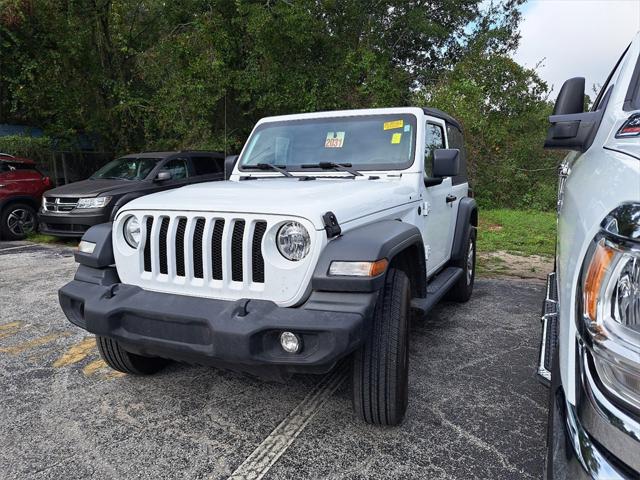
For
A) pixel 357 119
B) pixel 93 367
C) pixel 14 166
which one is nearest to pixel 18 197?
pixel 14 166

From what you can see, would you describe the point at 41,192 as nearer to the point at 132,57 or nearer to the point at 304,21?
→ the point at 132,57

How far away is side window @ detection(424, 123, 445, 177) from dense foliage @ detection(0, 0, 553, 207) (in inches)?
311

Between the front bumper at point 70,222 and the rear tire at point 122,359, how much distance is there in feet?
17.3

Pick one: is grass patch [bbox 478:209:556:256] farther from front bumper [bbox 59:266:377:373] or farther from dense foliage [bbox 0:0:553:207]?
front bumper [bbox 59:266:377:373]

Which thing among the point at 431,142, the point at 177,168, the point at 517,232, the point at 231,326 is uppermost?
the point at 431,142

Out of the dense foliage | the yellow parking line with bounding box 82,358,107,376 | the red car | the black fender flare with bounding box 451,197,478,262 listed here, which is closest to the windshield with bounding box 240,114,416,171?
the black fender flare with bounding box 451,197,478,262

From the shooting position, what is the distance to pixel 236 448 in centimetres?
243

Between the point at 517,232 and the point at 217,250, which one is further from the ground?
the point at 217,250

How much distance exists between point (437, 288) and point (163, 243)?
2033 mm

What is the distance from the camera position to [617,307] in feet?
3.88

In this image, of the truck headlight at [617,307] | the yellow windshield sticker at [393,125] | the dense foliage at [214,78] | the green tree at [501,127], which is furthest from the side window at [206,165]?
the truck headlight at [617,307]

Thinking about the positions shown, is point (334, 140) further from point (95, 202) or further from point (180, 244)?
point (95, 202)

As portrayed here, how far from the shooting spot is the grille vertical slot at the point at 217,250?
242 centimetres

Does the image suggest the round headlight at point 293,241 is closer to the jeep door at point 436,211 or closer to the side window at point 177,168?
the jeep door at point 436,211
